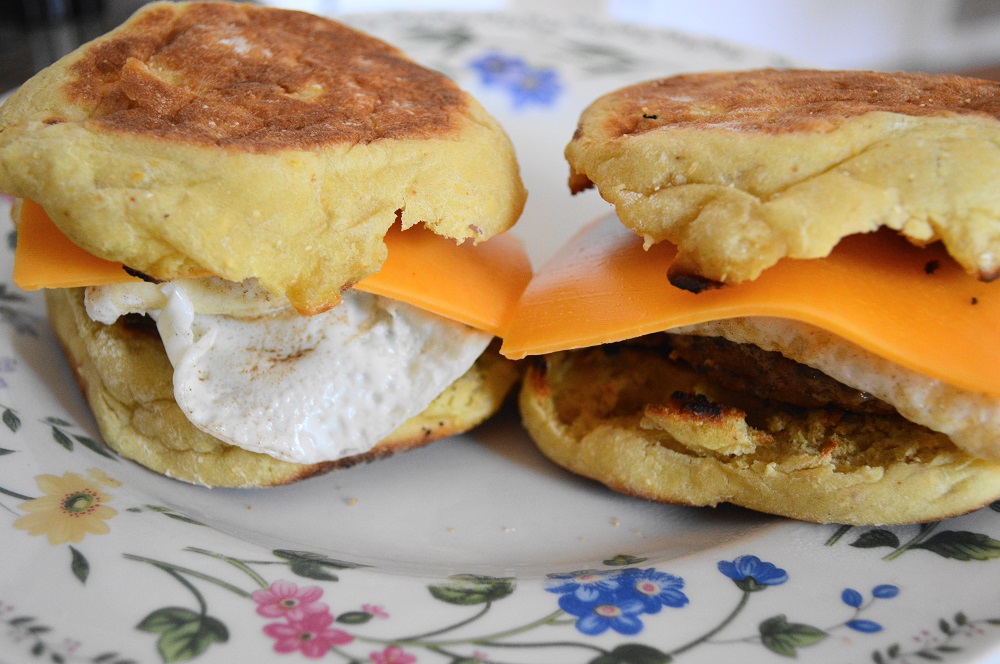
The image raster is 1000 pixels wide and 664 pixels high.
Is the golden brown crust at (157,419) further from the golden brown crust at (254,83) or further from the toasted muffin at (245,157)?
the golden brown crust at (254,83)

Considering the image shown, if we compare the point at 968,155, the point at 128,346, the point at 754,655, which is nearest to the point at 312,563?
the point at 128,346

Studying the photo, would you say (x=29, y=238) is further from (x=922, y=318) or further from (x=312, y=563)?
(x=922, y=318)

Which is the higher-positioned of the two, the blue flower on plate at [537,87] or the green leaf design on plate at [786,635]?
the blue flower on plate at [537,87]

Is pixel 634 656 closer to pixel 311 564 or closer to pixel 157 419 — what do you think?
pixel 311 564

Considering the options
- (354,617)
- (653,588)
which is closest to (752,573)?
(653,588)

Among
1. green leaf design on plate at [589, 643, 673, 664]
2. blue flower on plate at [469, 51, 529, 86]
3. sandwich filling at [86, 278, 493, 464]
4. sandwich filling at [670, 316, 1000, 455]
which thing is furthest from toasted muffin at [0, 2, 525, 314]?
blue flower on plate at [469, 51, 529, 86]

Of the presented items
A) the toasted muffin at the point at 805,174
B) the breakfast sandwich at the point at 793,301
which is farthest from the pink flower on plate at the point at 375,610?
the toasted muffin at the point at 805,174

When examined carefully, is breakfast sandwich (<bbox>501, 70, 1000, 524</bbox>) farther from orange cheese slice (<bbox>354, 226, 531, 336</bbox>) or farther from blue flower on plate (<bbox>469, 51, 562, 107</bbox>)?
blue flower on plate (<bbox>469, 51, 562, 107</bbox>)
